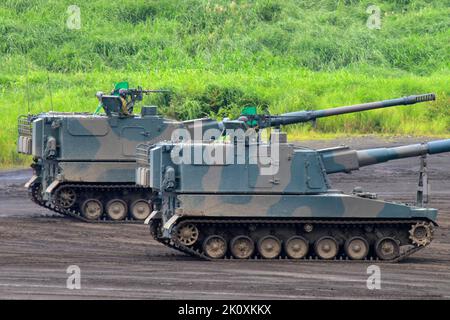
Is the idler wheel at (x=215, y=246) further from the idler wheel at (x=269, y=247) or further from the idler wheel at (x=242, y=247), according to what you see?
the idler wheel at (x=269, y=247)

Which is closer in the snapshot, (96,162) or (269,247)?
(269,247)

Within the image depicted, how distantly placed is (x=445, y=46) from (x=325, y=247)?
26.5 meters

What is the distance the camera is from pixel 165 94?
41.0m

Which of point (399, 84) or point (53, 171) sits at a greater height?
point (399, 84)

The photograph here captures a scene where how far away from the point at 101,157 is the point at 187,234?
623cm

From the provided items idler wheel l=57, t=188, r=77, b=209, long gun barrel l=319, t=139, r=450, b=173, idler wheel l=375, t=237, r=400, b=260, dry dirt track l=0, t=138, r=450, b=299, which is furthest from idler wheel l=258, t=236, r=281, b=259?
idler wheel l=57, t=188, r=77, b=209

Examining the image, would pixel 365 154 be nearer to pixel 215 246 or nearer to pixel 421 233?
pixel 421 233

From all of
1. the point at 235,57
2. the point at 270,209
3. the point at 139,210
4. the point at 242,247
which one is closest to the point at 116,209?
the point at 139,210

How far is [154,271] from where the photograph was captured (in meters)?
20.6

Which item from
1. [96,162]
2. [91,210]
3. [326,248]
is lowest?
[326,248]

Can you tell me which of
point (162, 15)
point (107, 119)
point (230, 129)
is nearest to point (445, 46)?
point (162, 15)
